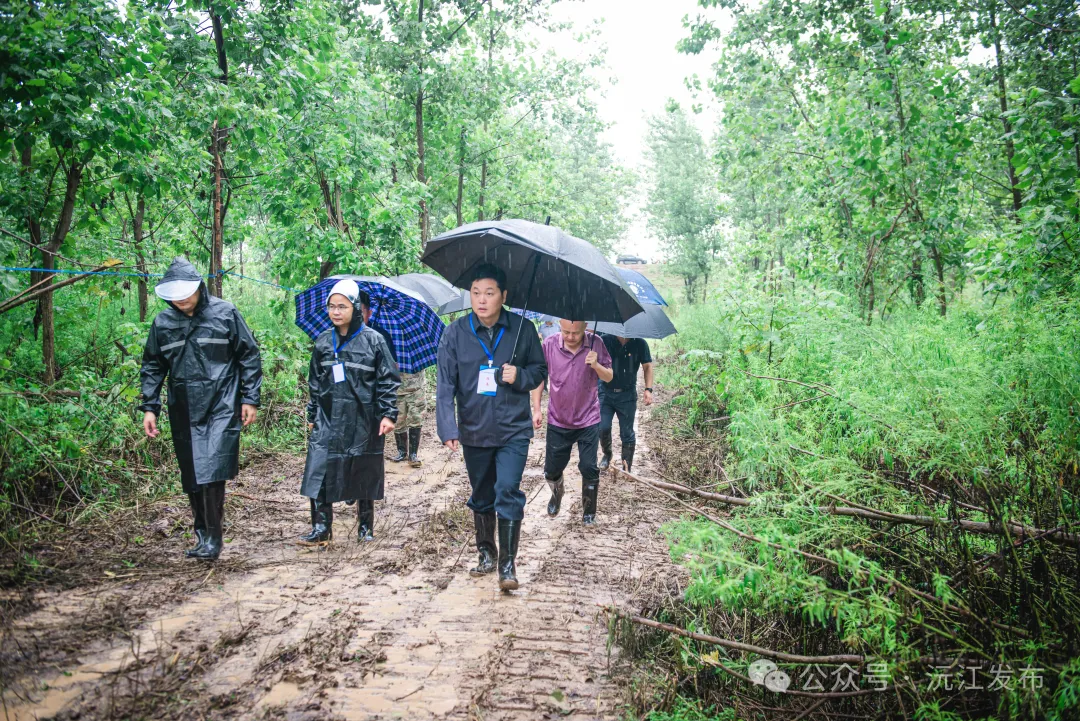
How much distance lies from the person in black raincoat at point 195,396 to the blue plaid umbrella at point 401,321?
5.15ft

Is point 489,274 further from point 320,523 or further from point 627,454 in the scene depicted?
point 627,454

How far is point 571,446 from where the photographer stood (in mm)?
6035

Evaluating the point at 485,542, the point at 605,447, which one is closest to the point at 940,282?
the point at 605,447

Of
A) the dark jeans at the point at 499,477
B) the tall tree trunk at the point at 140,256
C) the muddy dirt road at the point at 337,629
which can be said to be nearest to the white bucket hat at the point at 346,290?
the dark jeans at the point at 499,477

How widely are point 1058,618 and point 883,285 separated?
834 cm

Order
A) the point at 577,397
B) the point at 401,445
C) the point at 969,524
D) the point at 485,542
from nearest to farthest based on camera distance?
1. the point at 969,524
2. the point at 485,542
3. the point at 577,397
4. the point at 401,445

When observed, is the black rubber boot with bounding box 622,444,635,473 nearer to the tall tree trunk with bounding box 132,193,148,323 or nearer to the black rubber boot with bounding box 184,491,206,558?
the black rubber boot with bounding box 184,491,206,558

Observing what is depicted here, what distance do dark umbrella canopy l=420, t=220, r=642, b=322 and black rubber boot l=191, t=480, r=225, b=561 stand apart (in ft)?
7.60

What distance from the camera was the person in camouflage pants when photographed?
26.7ft

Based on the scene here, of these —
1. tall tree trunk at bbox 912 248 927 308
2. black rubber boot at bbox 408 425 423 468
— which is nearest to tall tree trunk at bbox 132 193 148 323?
black rubber boot at bbox 408 425 423 468

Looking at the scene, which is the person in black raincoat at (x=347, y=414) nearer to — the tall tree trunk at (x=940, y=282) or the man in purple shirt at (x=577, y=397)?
the man in purple shirt at (x=577, y=397)

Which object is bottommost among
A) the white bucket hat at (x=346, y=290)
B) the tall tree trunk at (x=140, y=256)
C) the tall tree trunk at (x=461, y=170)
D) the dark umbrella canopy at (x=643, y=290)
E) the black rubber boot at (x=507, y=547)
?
the black rubber boot at (x=507, y=547)

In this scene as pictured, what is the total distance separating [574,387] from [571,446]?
56 centimetres

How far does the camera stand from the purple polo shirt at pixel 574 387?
592 centimetres
